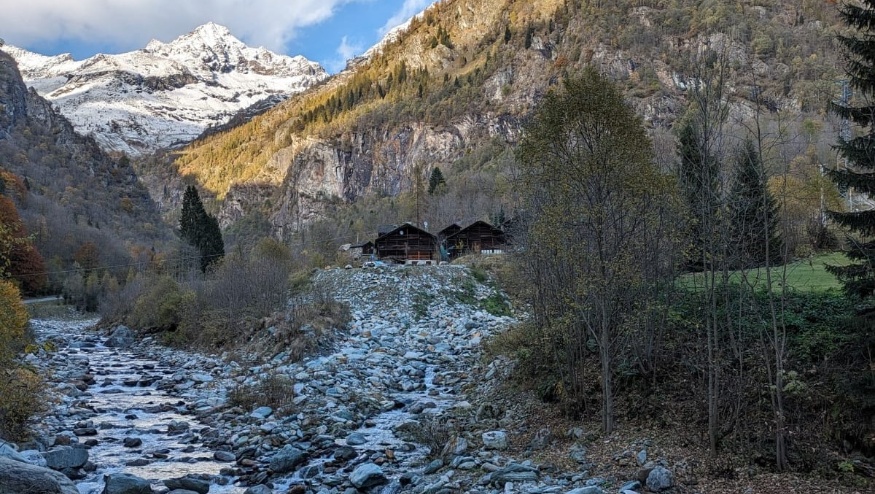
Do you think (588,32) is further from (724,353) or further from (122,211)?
(724,353)

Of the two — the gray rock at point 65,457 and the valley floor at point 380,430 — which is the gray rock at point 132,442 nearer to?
the valley floor at point 380,430

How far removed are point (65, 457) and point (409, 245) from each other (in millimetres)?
40664

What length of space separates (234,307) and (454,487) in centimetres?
2189

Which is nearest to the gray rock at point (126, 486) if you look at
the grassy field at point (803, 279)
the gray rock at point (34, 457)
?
the gray rock at point (34, 457)

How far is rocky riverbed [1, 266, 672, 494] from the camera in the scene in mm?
10203

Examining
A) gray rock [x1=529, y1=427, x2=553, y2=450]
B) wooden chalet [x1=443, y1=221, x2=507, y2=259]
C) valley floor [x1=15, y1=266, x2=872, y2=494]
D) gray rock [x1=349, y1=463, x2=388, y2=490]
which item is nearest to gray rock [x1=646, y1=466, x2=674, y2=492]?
valley floor [x1=15, y1=266, x2=872, y2=494]

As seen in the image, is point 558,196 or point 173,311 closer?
point 558,196

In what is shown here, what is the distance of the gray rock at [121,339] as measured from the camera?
111 ft

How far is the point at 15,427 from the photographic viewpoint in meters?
12.3

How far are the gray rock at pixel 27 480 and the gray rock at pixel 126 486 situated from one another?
226 cm

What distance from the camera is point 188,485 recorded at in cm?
1031

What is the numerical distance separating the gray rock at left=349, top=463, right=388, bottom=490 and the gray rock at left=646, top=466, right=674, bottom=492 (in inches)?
186

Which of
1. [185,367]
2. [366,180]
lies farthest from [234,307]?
[366,180]

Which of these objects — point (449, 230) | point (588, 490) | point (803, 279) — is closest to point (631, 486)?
point (588, 490)
